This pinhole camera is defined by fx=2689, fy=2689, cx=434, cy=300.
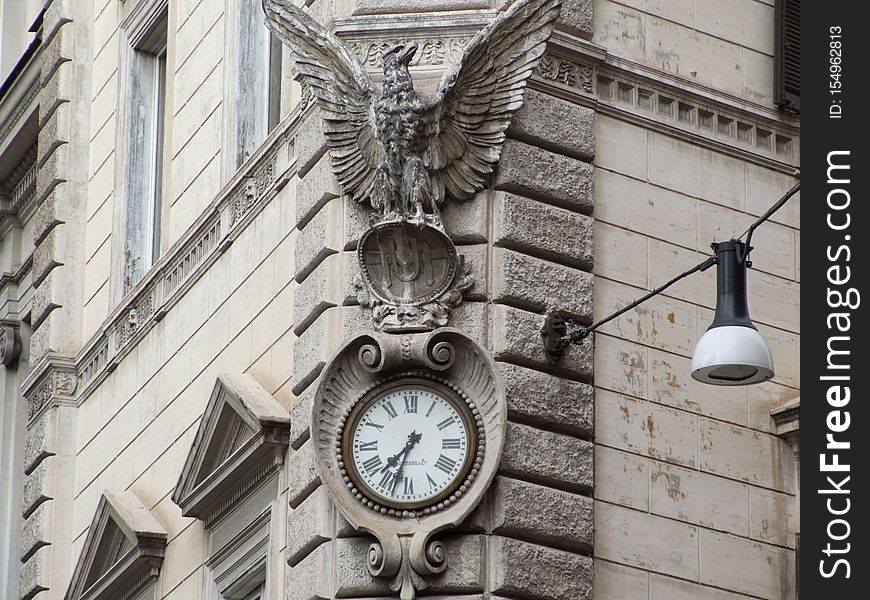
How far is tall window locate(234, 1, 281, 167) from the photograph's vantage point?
23.0 m

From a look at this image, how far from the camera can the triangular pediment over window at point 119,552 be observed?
2294 centimetres

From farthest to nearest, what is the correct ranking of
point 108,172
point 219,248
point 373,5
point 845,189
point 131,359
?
point 108,172 → point 131,359 → point 219,248 → point 373,5 → point 845,189

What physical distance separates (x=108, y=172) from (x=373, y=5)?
673 centimetres

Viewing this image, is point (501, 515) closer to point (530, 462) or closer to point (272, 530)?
point (530, 462)

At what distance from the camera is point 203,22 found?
24109 mm

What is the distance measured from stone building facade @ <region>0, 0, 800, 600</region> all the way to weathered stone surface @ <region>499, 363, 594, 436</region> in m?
0.02

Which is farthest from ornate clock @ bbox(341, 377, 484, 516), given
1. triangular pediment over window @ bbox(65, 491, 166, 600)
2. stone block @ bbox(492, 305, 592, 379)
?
triangular pediment over window @ bbox(65, 491, 166, 600)

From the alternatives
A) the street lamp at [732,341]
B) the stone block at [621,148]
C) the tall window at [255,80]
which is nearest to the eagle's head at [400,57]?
the stone block at [621,148]

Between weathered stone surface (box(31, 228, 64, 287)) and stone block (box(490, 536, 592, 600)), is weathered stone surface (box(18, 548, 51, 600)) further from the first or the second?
stone block (box(490, 536, 592, 600))

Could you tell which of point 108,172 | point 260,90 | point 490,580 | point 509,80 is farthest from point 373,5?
point 108,172

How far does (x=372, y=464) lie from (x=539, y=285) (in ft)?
5.99

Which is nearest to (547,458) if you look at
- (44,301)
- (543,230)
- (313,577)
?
(543,230)

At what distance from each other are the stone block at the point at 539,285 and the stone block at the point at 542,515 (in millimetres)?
1383

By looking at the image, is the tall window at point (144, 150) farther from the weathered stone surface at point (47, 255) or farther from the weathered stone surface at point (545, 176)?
the weathered stone surface at point (545, 176)
